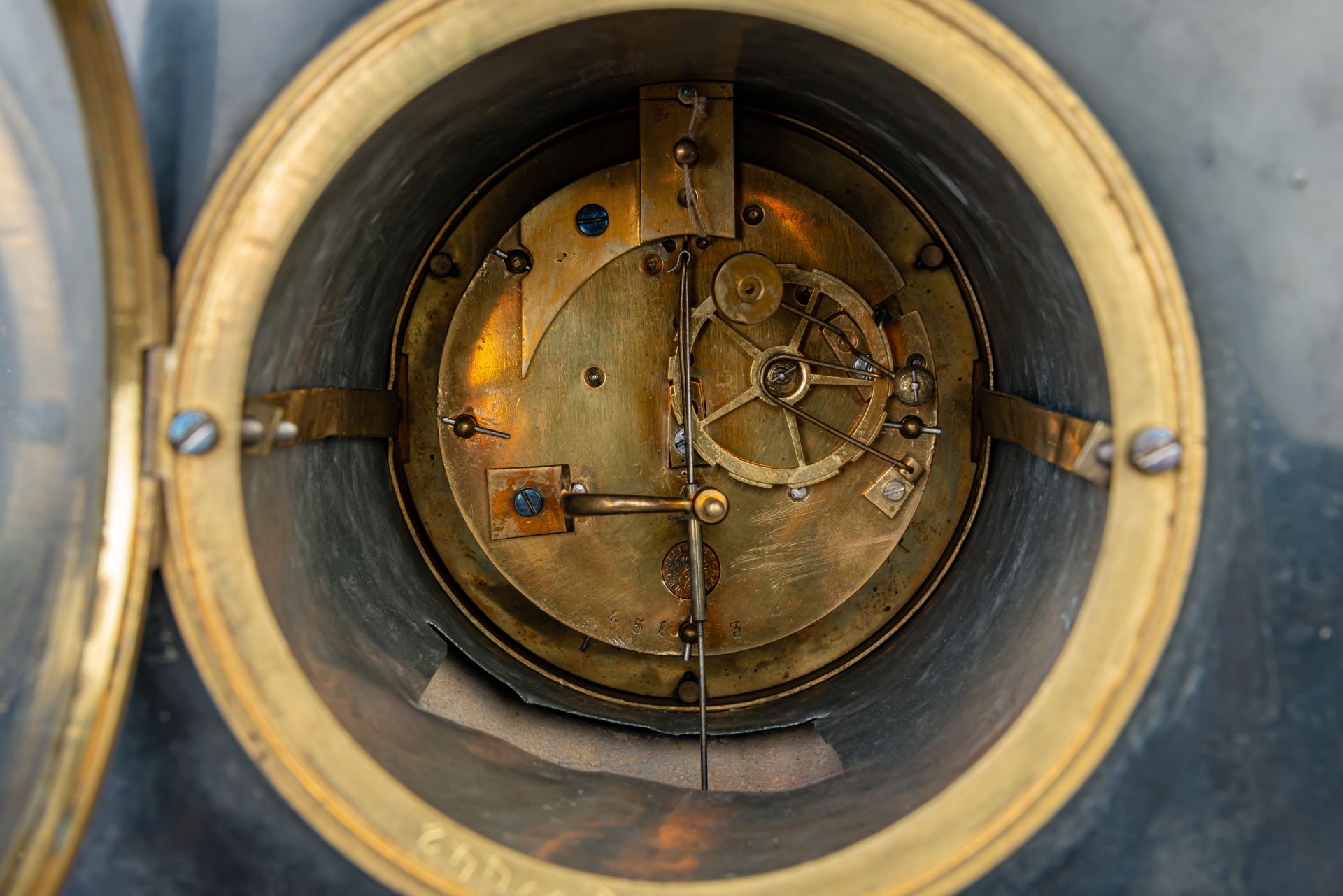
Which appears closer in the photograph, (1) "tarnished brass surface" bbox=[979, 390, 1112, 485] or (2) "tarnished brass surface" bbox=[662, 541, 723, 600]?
(1) "tarnished brass surface" bbox=[979, 390, 1112, 485]

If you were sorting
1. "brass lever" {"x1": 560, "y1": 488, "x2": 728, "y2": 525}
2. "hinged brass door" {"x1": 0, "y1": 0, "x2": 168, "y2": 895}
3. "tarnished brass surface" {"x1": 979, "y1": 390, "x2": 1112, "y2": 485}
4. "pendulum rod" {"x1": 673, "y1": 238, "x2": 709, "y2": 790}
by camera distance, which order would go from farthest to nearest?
"pendulum rod" {"x1": 673, "y1": 238, "x2": 709, "y2": 790} < "brass lever" {"x1": 560, "y1": 488, "x2": 728, "y2": 525} < "tarnished brass surface" {"x1": 979, "y1": 390, "x2": 1112, "y2": 485} < "hinged brass door" {"x1": 0, "y1": 0, "x2": 168, "y2": 895}

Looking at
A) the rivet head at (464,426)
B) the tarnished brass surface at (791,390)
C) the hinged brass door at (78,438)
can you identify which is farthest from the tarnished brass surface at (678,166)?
the hinged brass door at (78,438)

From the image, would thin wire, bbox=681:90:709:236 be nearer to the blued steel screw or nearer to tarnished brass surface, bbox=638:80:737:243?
tarnished brass surface, bbox=638:80:737:243

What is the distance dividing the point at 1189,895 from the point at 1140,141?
0.68m

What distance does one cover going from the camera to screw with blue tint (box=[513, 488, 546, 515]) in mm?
1466

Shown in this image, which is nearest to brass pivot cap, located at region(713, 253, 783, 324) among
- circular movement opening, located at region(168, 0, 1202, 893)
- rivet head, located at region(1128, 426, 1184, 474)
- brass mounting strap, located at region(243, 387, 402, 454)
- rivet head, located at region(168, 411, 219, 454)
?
circular movement opening, located at region(168, 0, 1202, 893)

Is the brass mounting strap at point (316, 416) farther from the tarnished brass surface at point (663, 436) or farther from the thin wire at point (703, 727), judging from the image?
the thin wire at point (703, 727)

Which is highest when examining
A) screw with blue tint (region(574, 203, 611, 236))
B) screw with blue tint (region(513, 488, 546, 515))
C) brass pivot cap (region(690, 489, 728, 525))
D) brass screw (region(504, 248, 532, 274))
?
screw with blue tint (region(574, 203, 611, 236))

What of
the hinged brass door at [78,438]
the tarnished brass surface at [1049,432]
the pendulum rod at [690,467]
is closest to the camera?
the hinged brass door at [78,438]

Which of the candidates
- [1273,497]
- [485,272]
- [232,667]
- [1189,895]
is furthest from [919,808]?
[485,272]

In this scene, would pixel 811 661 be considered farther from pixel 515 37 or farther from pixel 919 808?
pixel 515 37

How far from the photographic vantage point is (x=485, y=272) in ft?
4.77

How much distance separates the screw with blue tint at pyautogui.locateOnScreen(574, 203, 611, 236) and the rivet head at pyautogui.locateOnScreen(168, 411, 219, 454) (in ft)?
2.42

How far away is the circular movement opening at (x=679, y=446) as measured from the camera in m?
0.83
